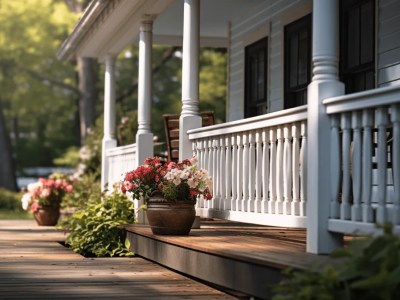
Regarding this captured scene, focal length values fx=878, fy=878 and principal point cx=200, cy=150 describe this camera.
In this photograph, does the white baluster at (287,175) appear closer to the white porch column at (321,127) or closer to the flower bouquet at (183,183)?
the white porch column at (321,127)

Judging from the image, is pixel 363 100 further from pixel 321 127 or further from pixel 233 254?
pixel 233 254

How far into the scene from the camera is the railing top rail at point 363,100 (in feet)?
16.6

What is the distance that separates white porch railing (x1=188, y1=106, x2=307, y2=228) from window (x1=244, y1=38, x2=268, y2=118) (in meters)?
3.41

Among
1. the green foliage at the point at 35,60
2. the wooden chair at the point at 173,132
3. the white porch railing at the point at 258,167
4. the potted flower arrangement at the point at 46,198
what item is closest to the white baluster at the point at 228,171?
the white porch railing at the point at 258,167

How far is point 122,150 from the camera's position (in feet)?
41.2

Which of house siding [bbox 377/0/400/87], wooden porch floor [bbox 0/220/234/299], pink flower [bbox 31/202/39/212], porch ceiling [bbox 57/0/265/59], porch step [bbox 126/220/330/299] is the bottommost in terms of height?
wooden porch floor [bbox 0/220/234/299]

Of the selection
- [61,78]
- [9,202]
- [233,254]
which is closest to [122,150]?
[233,254]

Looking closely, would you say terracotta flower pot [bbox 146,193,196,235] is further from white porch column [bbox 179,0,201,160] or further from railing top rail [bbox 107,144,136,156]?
railing top rail [bbox 107,144,136,156]

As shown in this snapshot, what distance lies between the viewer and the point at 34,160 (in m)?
40.3

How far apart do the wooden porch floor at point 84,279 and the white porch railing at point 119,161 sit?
1.91 m

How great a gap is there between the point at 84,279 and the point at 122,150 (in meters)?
5.55

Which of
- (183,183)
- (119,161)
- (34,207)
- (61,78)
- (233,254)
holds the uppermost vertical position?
(61,78)

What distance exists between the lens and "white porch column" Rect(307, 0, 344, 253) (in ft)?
18.9

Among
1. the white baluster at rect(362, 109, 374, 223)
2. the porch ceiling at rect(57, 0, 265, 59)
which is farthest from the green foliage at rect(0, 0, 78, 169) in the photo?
the white baluster at rect(362, 109, 374, 223)
